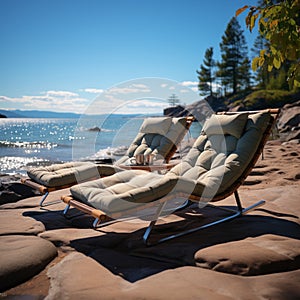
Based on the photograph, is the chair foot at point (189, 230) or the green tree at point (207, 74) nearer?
the chair foot at point (189, 230)

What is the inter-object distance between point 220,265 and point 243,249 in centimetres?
23

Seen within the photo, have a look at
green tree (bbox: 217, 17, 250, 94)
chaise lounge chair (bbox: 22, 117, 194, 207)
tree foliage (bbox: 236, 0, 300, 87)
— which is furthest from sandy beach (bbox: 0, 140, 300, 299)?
green tree (bbox: 217, 17, 250, 94)

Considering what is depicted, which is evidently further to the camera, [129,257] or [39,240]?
[39,240]

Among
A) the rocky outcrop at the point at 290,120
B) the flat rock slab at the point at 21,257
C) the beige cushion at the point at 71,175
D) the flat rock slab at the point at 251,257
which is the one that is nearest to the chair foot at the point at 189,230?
the flat rock slab at the point at 251,257

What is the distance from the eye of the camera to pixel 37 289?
5.95ft

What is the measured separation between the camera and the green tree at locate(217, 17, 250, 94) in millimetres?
34062

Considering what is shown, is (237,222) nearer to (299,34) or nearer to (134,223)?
(134,223)

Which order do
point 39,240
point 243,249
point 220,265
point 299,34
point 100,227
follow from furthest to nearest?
1. point 100,227
2. point 39,240
3. point 243,249
4. point 220,265
5. point 299,34

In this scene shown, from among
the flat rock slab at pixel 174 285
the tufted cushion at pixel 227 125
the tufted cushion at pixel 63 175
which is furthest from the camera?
the tufted cushion at pixel 63 175

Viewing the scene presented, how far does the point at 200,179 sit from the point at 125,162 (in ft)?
5.43

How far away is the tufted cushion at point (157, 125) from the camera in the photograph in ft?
14.8

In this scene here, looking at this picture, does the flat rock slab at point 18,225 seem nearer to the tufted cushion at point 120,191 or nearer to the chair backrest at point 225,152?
the tufted cushion at point 120,191

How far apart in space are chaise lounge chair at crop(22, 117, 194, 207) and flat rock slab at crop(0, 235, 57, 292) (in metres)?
0.96

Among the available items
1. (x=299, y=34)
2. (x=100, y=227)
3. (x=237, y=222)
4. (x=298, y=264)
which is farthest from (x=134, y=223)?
(x=299, y=34)
